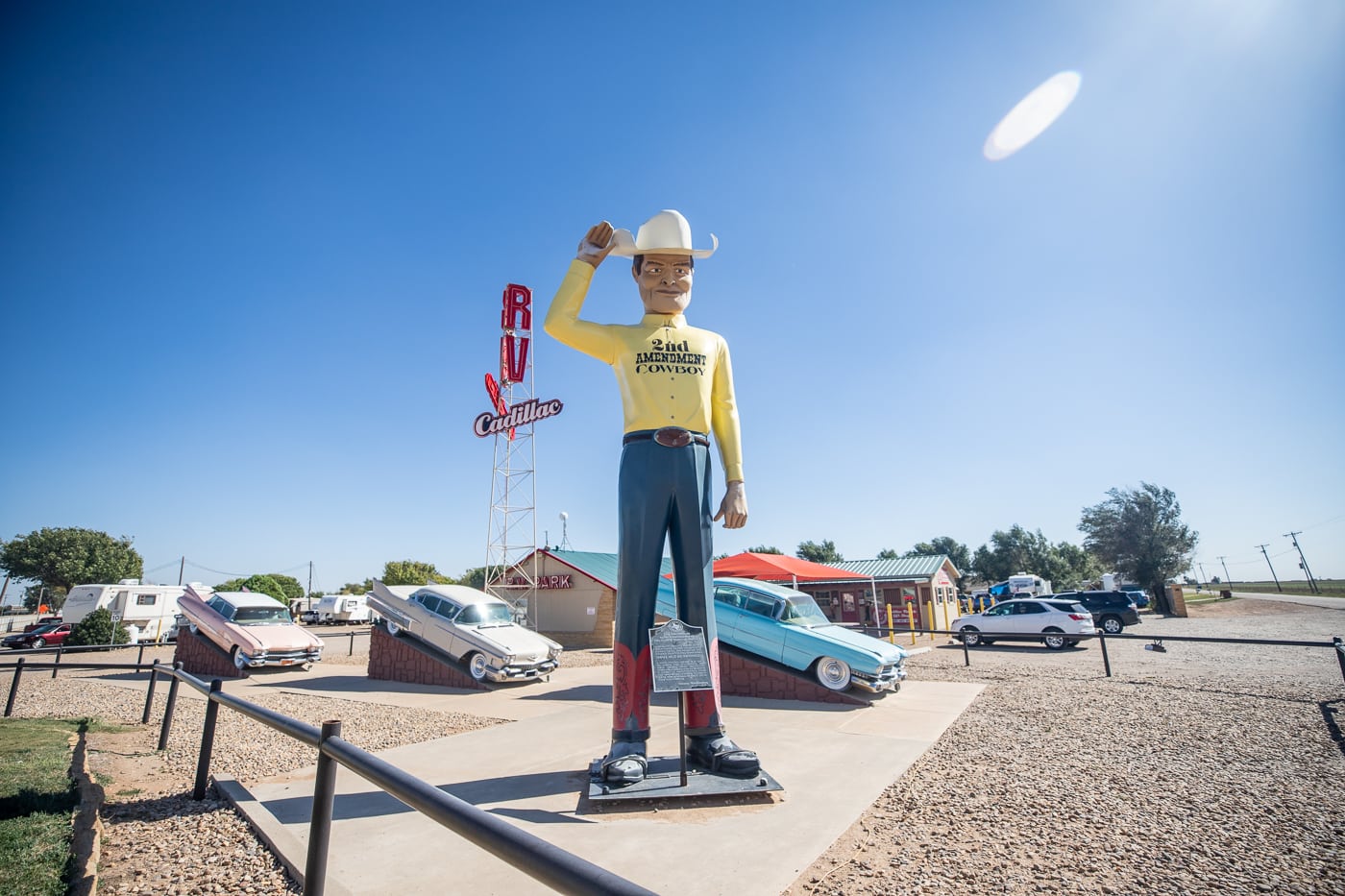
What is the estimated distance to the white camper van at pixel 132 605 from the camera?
973 inches

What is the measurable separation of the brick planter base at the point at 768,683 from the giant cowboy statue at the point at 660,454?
4237 millimetres

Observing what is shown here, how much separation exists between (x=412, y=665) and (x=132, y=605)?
22.2 meters

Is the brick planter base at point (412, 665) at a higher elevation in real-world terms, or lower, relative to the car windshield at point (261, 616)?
lower

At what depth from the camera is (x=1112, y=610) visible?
22641 mm

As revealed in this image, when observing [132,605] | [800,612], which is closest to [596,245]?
[800,612]

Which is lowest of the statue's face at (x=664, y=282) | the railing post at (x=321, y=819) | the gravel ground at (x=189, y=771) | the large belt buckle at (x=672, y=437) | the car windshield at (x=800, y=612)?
the gravel ground at (x=189, y=771)

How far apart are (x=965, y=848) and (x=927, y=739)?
109 inches

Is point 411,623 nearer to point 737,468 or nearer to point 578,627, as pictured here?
point 737,468

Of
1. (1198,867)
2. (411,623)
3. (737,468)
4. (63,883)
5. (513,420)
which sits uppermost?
(513,420)

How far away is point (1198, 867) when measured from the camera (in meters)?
3.05

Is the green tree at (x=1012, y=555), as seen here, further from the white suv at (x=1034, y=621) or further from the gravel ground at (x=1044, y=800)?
the gravel ground at (x=1044, y=800)

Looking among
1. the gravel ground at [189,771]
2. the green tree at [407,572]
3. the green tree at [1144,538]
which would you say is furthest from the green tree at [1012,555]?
the gravel ground at [189,771]

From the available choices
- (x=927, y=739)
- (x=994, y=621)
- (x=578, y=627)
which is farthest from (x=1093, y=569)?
(x=927, y=739)

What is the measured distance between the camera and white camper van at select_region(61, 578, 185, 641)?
24719 millimetres
